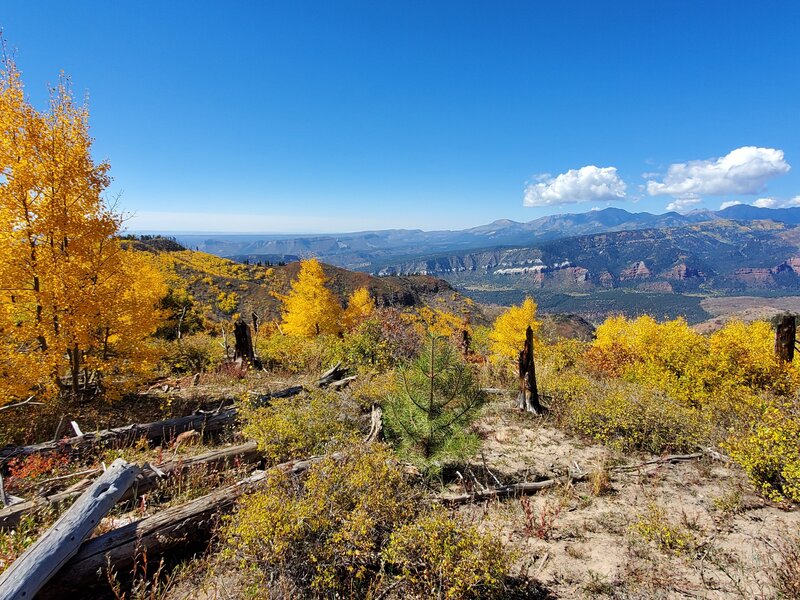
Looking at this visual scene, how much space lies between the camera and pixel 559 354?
57.5ft

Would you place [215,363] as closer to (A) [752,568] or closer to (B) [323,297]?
(B) [323,297]

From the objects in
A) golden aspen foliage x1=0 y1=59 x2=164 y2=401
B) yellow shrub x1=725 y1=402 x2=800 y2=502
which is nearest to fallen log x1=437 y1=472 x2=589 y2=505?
yellow shrub x1=725 y1=402 x2=800 y2=502

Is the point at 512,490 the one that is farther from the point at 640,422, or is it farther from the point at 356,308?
the point at 356,308

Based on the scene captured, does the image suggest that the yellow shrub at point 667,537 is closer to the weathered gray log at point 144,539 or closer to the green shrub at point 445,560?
the green shrub at point 445,560

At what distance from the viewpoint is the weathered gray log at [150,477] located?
4.93m

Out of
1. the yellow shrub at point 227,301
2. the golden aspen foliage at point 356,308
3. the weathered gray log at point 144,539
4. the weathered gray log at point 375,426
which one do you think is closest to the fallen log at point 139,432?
the weathered gray log at point 375,426

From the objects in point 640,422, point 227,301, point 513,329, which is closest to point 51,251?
point 640,422

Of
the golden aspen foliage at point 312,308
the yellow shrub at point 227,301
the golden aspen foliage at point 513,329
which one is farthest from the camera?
the yellow shrub at point 227,301

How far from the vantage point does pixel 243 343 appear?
15.0 metres

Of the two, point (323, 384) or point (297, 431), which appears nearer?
point (297, 431)

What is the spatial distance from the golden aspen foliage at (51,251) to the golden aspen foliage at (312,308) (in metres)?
15.4

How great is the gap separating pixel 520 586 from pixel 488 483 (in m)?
2.74

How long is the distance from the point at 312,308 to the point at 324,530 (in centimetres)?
2127

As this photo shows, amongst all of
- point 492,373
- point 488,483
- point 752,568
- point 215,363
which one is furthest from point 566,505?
point 215,363
